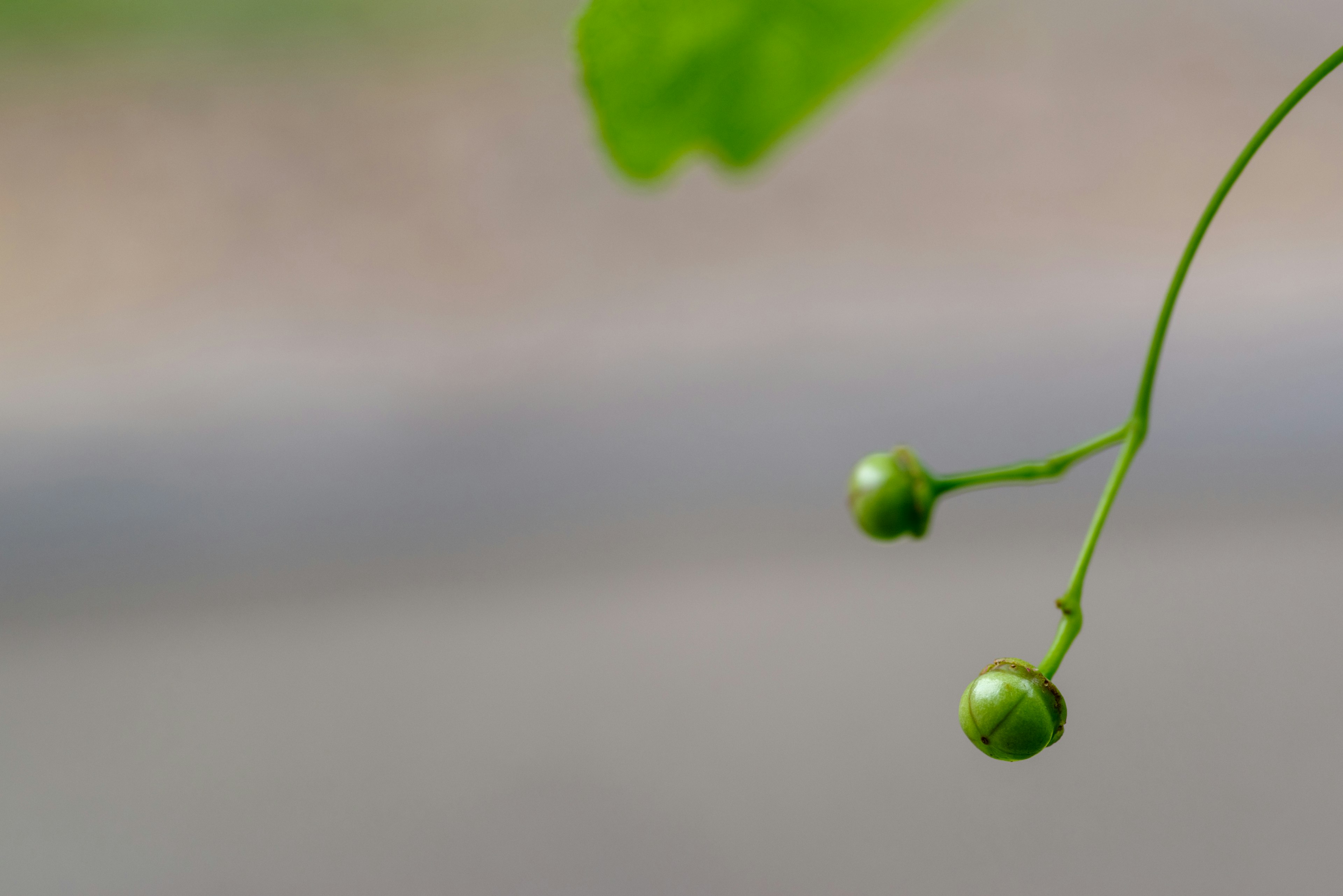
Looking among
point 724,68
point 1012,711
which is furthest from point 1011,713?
point 724,68

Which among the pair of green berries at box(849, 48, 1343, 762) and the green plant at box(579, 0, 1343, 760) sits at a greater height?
the green plant at box(579, 0, 1343, 760)

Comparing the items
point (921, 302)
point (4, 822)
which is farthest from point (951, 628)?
point (4, 822)

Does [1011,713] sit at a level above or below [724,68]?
below

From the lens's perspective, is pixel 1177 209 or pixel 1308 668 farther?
pixel 1177 209

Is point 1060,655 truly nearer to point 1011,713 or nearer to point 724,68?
point 1011,713

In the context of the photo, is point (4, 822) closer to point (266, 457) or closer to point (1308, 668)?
point (266, 457)

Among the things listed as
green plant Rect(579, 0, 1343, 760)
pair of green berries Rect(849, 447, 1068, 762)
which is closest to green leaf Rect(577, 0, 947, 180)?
green plant Rect(579, 0, 1343, 760)

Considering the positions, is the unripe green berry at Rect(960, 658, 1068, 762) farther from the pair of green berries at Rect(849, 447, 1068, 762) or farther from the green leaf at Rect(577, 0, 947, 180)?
the green leaf at Rect(577, 0, 947, 180)
